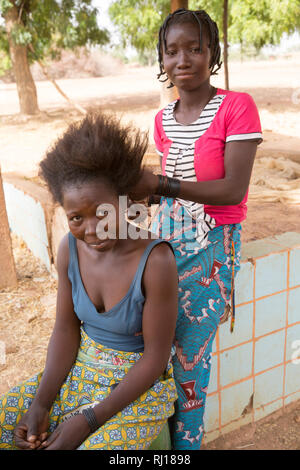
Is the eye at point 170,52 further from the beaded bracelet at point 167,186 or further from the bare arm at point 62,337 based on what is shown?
the bare arm at point 62,337

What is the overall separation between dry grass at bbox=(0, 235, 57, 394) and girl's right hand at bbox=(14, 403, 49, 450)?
3.78 feet

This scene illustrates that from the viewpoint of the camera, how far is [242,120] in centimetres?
166

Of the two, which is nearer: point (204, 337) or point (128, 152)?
point (128, 152)

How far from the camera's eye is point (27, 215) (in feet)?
14.2

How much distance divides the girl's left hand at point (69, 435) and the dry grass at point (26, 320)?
1.27 meters

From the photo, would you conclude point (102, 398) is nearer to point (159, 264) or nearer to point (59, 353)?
point (59, 353)

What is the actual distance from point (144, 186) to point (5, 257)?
247cm

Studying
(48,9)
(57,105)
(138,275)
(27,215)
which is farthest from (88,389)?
(57,105)

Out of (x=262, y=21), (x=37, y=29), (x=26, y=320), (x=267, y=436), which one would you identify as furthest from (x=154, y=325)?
(x=262, y=21)

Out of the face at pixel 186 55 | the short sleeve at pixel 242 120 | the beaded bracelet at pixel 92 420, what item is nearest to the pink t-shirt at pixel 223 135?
the short sleeve at pixel 242 120

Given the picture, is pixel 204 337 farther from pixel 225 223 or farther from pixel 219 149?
pixel 219 149

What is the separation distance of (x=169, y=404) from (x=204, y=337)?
0.27 m

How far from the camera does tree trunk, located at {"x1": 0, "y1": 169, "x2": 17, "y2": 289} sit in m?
3.55
